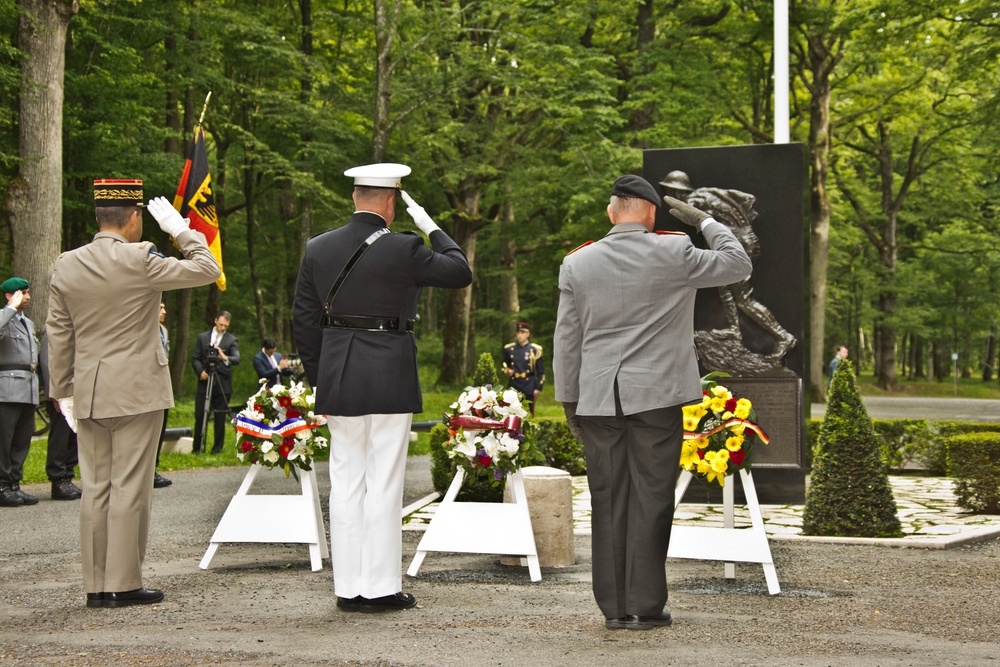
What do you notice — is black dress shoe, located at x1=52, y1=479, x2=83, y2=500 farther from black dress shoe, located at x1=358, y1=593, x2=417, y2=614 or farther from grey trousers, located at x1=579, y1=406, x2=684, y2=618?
grey trousers, located at x1=579, y1=406, x2=684, y2=618

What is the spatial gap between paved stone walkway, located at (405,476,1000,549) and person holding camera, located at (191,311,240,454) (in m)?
5.72

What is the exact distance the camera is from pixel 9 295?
1036cm

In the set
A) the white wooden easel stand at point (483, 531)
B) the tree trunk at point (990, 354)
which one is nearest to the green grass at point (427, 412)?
the tree trunk at point (990, 354)

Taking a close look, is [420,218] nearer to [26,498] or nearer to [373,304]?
[373,304]

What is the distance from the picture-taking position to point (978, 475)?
10.3 meters

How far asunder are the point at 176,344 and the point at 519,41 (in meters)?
11.4

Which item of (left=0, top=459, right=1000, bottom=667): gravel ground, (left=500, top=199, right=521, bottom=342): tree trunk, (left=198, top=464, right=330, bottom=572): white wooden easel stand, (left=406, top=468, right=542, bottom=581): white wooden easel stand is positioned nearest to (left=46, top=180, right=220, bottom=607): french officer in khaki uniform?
(left=0, top=459, right=1000, bottom=667): gravel ground

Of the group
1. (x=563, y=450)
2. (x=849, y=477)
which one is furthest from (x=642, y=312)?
(x=563, y=450)

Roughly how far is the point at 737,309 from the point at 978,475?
107 inches

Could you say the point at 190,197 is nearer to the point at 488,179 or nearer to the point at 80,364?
the point at 80,364

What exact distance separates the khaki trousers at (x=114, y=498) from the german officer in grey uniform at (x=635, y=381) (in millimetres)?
2282

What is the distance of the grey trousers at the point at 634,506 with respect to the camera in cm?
523

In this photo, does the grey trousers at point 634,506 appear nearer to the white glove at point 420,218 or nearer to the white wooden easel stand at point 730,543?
the white wooden easel stand at point 730,543

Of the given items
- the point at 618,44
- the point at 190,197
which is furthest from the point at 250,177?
the point at 190,197
